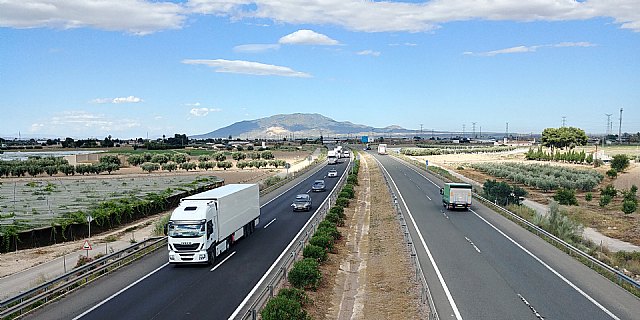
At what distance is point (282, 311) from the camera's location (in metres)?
16.7

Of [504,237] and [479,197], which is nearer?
[504,237]

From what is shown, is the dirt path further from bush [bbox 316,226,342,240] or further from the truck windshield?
the truck windshield

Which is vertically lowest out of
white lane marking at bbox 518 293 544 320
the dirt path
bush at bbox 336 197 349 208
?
the dirt path

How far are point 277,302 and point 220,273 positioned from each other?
313 inches

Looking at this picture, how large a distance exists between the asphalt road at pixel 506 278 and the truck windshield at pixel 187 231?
10033mm

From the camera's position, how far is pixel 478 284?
21.3 m

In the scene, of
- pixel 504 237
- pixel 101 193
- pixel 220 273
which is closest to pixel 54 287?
pixel 220 273

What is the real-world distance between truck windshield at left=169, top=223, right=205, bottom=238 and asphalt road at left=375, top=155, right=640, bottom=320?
1003 cm

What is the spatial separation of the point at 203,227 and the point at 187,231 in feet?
2.37

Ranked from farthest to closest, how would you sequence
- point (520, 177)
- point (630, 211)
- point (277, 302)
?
point (520, 177) < point (630, 211) < point (277, 302)

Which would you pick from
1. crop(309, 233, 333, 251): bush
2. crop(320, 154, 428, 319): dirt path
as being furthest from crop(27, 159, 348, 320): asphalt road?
crop(320, 154, 428, 319): dirt path

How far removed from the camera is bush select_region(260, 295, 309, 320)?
16.6 meters

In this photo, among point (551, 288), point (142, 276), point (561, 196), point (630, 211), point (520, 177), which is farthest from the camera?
point (520, 177)

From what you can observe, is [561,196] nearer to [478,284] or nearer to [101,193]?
[478,284]
